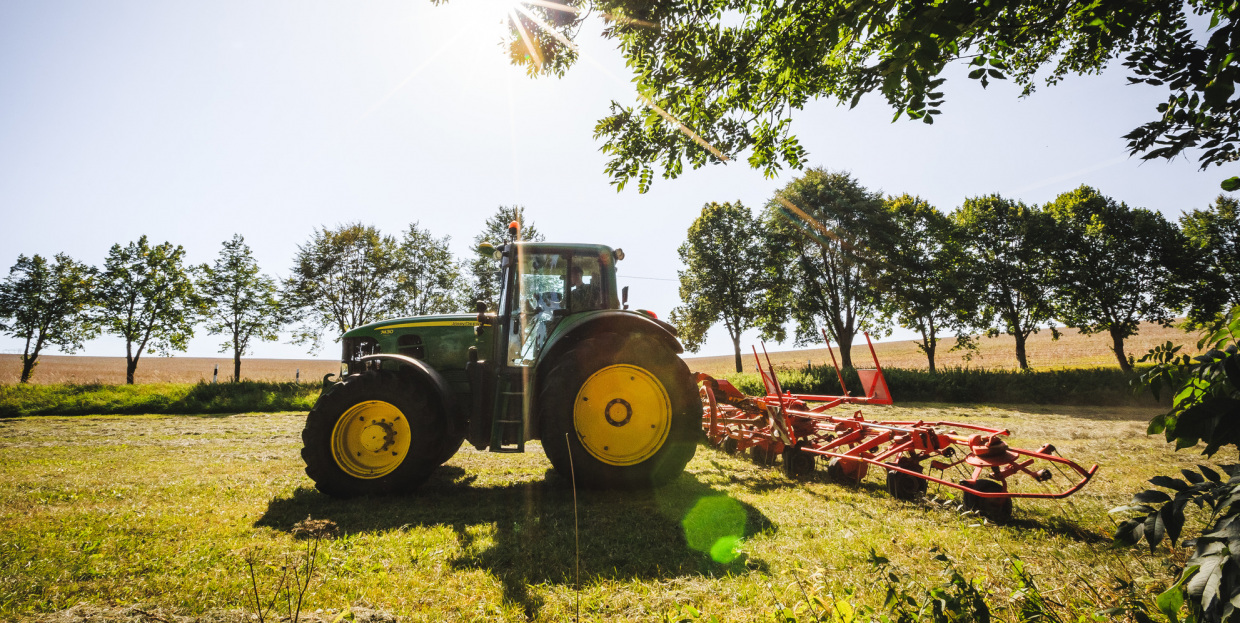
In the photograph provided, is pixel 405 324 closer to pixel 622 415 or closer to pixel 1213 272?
pixel 622 415

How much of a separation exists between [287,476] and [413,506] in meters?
2.60

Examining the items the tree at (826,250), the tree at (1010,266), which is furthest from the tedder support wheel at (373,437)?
the tree at (1010,266)

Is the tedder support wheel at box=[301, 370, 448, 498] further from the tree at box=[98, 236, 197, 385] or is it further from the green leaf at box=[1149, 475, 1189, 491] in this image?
the tree at box=[98, 236, 197, 385]

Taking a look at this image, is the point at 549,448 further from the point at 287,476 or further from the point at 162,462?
the point at 162,462

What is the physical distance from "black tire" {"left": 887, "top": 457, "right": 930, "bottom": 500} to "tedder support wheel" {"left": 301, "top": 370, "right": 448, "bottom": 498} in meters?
4.30


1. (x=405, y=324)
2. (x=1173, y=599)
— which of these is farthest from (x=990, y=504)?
(x=405, y=324)

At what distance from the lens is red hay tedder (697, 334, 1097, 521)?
4066 millimetres

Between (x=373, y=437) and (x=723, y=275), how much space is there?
89.3ft

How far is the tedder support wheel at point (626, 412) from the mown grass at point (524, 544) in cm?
32

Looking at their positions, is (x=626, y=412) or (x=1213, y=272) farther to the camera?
(x=1213, y=272)

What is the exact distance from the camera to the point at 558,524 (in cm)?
375

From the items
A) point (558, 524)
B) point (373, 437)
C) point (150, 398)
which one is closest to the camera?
point (558, 524)

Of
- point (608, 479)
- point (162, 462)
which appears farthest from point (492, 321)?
point (162, 462)

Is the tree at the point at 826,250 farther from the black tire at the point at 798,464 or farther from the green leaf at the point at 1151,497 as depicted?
the green leaf at the point at 1151,497
